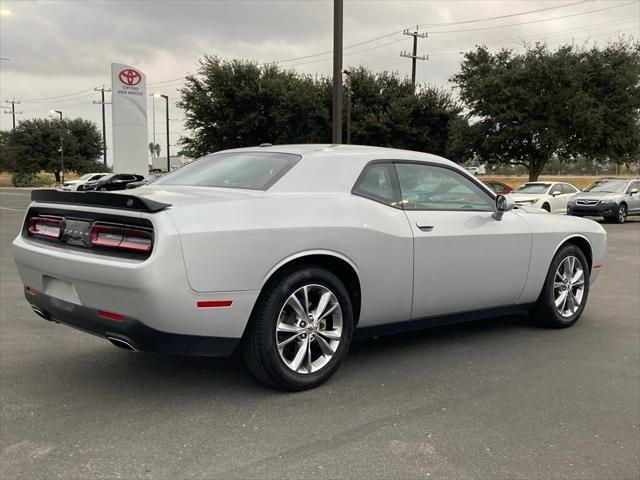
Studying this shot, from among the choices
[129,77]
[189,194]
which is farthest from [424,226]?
[129,77]

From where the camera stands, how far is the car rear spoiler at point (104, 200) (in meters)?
3.34

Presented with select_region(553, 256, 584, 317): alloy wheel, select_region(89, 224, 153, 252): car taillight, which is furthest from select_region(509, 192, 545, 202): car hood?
select_region(89, 224, 153, 252): car taillight

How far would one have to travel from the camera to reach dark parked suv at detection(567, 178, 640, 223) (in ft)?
66.1

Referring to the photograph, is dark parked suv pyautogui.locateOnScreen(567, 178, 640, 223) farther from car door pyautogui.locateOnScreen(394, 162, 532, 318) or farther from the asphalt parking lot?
car door pyautogui.locateOnScreen(394, 162, 532, 318)

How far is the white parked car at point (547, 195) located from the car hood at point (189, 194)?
53.9ft

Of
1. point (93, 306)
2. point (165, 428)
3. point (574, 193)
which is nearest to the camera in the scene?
point (165, 428)

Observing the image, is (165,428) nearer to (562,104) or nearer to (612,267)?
(612,267)

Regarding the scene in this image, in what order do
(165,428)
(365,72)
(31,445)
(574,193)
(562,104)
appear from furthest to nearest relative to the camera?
(365,72) < (562,104) < (574,193) < (165,428) < (31,445)

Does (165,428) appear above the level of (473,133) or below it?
below

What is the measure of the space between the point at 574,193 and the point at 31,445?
21339mm

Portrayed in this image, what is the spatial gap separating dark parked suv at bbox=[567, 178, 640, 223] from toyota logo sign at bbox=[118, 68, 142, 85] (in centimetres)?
2755

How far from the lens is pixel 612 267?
9703 mm

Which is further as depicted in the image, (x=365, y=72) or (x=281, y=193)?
(x=365, y=72)

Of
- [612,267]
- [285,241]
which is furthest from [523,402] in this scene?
[612,267]
